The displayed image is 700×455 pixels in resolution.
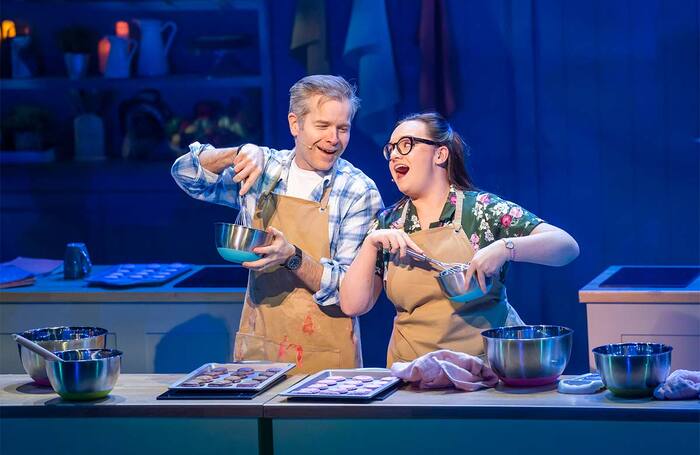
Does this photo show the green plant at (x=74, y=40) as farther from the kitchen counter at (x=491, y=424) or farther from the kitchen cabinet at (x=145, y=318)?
the kitchen counter at (x=491, y=424)

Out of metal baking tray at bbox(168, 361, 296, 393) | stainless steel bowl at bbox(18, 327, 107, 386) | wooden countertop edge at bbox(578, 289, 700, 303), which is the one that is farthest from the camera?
wooden countertop edge at bbox(578, 289, 700, 303)

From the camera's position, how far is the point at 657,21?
5.07 metres

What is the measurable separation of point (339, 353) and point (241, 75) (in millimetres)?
2465

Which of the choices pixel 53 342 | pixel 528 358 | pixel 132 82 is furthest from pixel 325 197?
pixel 132 82

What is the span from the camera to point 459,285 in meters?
2.90

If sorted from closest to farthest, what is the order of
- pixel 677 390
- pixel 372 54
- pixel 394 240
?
pixel 677 390
pixel 394 240
pixel 372 54

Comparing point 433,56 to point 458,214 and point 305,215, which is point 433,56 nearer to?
point 305,215

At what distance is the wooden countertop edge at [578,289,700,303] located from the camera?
379 centimetres

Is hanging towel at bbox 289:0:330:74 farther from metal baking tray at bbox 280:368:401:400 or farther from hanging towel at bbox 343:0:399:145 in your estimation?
metal baking tray at bbox 280:368:401:400

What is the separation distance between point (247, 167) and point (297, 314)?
0.51 meters

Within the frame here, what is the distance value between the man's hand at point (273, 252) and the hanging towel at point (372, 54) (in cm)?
209

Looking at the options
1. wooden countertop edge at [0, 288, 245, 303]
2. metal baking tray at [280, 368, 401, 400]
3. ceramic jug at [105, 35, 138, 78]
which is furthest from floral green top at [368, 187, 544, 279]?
ceramic jug at [105, 35, 138, 78]

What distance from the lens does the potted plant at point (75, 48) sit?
18.4 ft

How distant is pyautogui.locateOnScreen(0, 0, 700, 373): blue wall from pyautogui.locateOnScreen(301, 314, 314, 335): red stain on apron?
6.63 ft
